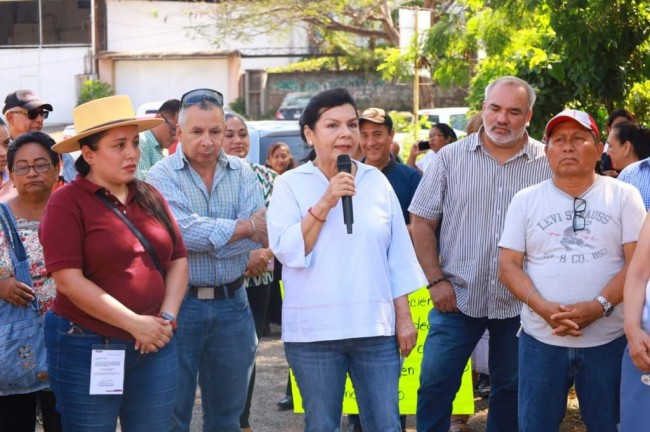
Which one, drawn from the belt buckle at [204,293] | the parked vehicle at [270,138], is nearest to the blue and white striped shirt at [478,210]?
the belt buckle at [204,293]

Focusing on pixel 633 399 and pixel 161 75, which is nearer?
pixel 633 399

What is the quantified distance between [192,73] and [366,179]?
141ft

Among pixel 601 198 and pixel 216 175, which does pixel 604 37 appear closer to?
pixel 601 198

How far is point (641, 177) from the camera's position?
21.9ft

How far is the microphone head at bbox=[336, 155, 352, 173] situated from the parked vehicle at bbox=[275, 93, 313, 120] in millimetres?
30939

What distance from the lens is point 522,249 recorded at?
17.5ft

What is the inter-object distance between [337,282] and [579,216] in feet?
4.32

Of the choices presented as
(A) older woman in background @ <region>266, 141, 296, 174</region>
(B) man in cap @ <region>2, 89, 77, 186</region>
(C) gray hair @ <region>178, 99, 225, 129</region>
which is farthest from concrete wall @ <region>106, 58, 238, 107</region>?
(C) gray hair @ <region>178, 99, 225, 129</region>

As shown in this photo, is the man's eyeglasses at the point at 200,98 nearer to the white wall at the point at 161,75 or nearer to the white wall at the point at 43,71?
the white wall at the point at 161,75

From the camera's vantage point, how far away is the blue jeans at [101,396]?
181 inches

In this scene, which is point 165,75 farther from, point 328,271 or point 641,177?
point 328,271

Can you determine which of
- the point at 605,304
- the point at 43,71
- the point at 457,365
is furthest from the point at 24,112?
the point at 43,71

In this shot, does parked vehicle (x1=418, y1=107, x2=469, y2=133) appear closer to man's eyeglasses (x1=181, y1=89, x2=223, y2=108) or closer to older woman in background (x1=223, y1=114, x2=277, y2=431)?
older woman in background (x1=223, y1=114, x2=277, y2=431)

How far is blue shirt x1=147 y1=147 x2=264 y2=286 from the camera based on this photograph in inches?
214
